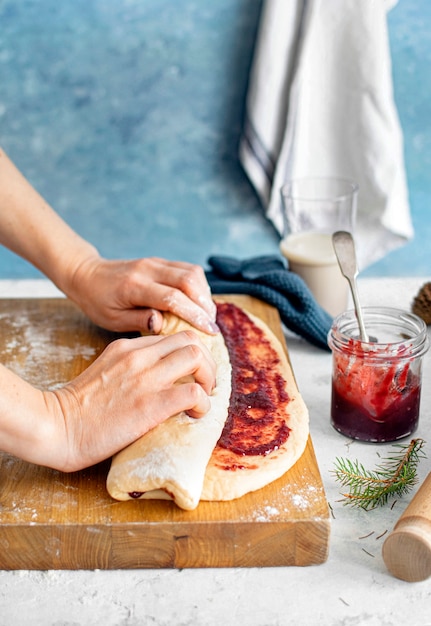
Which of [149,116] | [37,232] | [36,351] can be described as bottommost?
[149,116]

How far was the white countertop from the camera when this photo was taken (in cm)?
84

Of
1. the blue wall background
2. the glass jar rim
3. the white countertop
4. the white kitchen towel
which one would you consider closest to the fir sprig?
the white countertop

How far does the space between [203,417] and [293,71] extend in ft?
5.01

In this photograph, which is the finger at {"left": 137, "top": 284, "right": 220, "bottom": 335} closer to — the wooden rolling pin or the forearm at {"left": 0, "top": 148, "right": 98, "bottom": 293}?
the forearm at {"left": 0, "top": 148, "right": 98, "bottom": 293}

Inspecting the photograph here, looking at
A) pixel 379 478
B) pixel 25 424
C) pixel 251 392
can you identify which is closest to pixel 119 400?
pixel 25 424

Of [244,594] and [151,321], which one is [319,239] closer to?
[151,321]

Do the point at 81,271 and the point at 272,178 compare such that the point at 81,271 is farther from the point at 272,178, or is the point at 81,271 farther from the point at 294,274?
the point at 272,178

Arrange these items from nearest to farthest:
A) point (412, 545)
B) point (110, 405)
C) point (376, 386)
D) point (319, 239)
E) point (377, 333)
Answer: point (412, 545), point (110, 405), point (376, 386), point (377, 333), point (319, 239)

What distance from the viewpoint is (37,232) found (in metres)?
1.45

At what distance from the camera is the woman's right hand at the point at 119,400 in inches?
37.5

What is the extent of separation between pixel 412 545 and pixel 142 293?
0.64 m

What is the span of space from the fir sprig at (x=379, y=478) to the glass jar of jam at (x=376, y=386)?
5 cm

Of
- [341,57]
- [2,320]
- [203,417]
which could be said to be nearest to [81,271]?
[2,320]

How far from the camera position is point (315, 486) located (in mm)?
962
